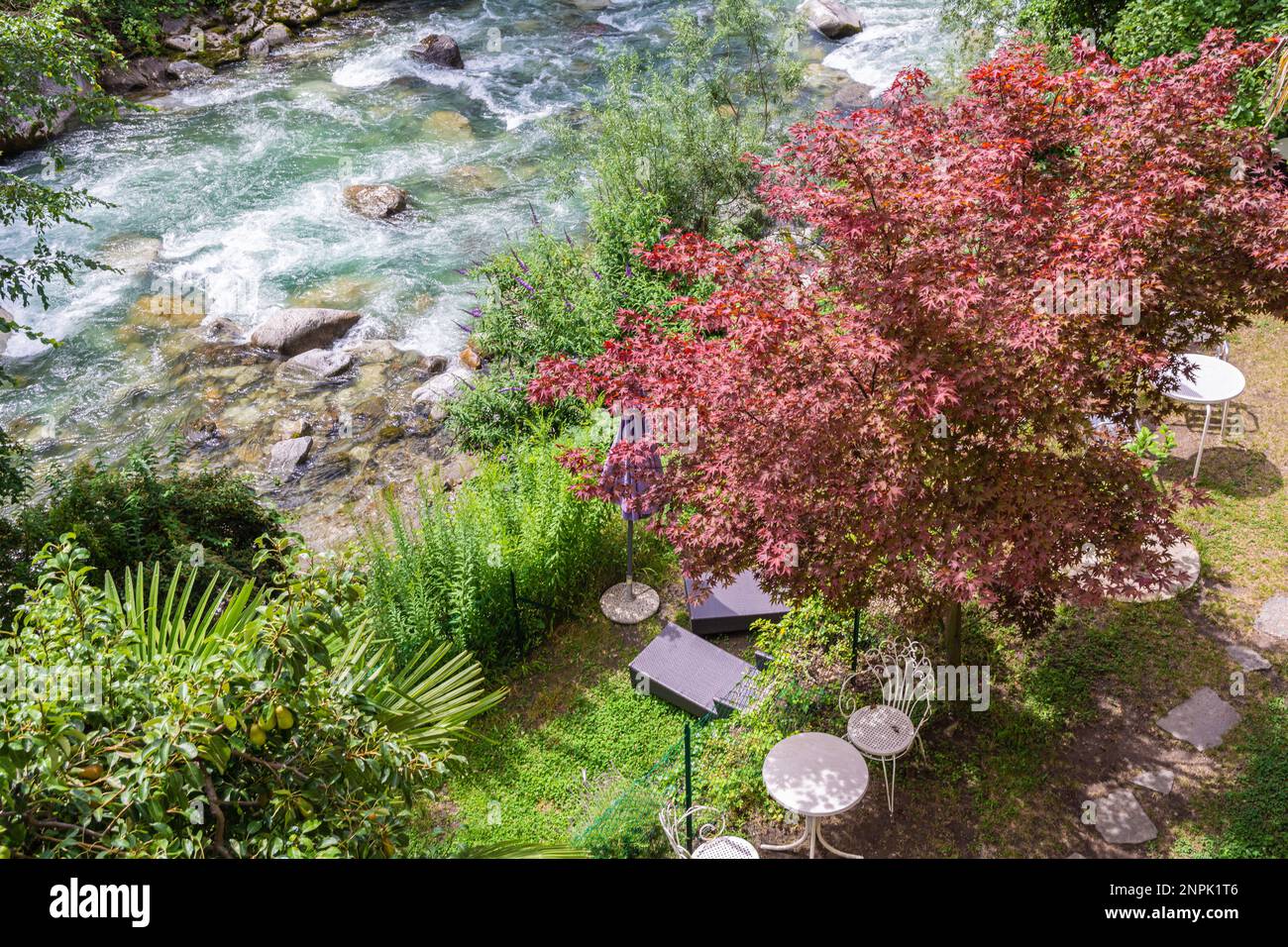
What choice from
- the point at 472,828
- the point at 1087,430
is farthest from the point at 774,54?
the point at 472,828

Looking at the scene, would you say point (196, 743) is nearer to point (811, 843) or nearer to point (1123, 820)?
point (811, 843)

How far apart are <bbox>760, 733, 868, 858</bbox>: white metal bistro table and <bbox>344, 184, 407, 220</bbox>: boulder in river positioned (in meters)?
11.3

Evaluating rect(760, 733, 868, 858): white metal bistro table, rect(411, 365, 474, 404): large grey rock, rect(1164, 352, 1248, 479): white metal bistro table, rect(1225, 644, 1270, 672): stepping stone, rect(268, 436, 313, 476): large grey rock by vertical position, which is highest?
rect(1164, 352, 1248, 479): white metal bistro table

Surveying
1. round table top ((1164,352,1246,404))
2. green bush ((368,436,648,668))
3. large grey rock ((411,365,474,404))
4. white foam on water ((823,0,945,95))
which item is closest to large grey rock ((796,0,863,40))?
white foam on water ((823,0,945,95))

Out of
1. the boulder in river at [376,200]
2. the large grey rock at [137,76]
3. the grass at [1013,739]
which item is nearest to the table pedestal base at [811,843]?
the grass at [1013,739]

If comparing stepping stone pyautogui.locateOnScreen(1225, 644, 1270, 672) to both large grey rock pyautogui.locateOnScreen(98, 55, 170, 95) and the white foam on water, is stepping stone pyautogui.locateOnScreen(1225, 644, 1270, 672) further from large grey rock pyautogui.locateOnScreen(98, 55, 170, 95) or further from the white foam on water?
large grey rock pyautogui.locateOnScreen(98, 55, 170, 95)

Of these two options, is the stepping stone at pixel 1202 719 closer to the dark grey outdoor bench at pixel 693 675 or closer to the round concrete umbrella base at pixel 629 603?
the dark grey outdoor bench at pixel 693 675

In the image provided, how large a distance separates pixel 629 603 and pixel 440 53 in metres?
14.9

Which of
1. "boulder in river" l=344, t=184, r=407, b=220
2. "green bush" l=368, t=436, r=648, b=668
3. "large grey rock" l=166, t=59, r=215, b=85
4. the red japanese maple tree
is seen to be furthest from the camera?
"large grey rock" l=166, t=59, r=215, b=85

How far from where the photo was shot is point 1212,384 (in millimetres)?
6965

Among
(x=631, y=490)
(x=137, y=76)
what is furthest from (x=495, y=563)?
(x=137, y=76)

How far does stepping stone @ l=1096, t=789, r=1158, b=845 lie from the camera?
→ 16.4 ft

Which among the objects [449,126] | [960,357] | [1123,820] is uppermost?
[960,357]

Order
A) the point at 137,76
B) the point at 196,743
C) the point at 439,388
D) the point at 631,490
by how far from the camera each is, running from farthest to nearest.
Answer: the point at 137,76 → the point at 439,388 → the point at 631,490 → the point at 196,743
